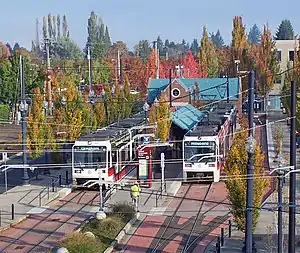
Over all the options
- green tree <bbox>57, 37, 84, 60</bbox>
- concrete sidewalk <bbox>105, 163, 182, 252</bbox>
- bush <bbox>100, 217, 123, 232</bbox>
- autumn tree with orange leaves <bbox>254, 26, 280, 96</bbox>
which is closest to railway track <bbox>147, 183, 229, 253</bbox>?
concrete sidewalk <bbox>105, 163, 182, 252</bbox>

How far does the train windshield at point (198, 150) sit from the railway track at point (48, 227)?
5.67 meters

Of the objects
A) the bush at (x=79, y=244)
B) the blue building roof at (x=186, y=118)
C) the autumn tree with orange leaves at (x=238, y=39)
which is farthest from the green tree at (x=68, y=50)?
the bush at (x=79, y=244)

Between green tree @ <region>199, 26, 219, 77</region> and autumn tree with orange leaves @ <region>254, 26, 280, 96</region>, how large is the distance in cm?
1397

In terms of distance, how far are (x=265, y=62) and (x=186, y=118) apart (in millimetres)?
32418

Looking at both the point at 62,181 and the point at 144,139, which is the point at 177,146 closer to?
the point at 144,139

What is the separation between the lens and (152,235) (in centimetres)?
2497

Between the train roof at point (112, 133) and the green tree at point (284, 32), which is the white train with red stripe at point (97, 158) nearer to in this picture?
the train roof at point (112, 133)

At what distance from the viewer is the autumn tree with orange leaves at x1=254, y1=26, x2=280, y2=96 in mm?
76000

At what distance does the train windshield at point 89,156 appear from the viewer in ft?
107

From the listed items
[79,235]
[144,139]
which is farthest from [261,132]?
[79,235]

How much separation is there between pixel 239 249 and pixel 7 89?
60758 mm

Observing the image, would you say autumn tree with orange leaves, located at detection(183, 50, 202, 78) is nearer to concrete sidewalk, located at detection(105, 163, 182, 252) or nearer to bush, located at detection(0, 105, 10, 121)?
bush, located at detection(0, 105, 10, 121)

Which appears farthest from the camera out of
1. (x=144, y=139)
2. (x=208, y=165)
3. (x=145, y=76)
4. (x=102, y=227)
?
(x=145, y=76)

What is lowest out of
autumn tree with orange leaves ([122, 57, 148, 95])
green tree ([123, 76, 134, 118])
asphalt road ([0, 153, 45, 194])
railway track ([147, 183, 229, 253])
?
railway track ([147, 183, 229, 253])
